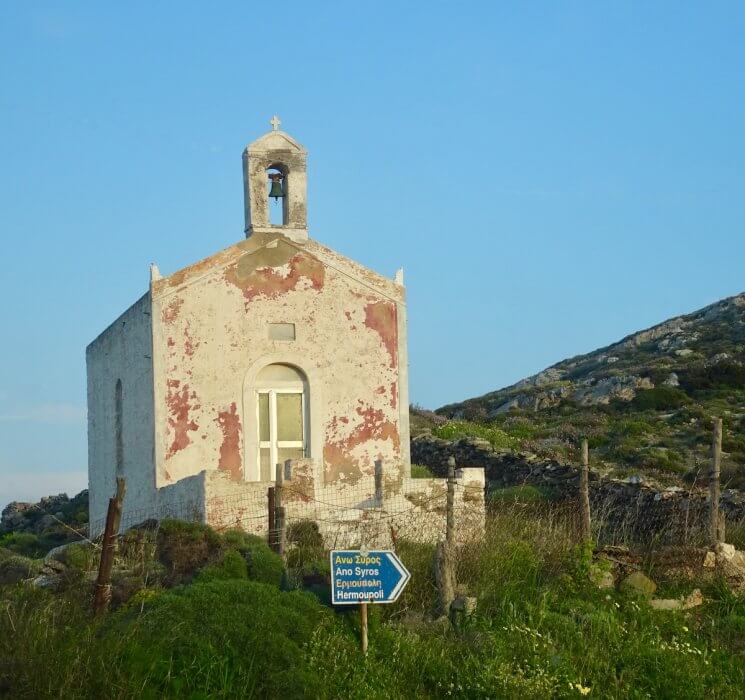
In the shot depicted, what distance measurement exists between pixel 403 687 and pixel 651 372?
37.3 meters

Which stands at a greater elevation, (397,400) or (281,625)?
(397,400)

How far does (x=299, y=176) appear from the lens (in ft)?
80.7

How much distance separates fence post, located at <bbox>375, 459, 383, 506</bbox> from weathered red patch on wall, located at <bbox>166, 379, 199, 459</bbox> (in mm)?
3367

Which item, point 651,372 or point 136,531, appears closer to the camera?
point 136,531

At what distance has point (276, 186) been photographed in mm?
24812

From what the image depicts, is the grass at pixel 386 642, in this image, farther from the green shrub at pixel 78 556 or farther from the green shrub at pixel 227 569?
the green shrub at pixel 78 556

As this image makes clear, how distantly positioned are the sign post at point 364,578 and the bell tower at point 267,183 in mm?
9522

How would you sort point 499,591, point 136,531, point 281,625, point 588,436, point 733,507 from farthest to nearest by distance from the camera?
1. point 588,436
2. point 733,507
3. point 136,531
4. point 499,591
5. point 281,625

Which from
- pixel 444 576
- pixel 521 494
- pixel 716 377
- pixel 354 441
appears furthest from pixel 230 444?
pixel 716 377

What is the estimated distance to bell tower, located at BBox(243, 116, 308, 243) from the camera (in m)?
24.3

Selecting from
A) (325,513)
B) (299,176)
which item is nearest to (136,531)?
(325,513)

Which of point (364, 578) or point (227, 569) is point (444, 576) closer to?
point (364, 578)

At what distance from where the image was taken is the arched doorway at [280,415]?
929 inches

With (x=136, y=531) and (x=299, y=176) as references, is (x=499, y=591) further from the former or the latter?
(x=299, y=176)
